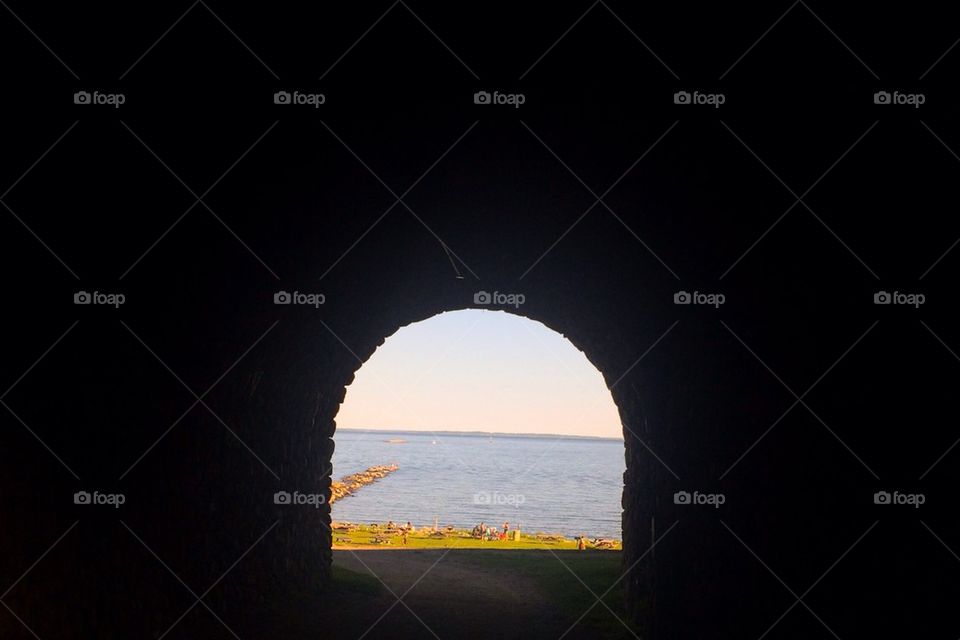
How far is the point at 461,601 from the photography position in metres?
8.99

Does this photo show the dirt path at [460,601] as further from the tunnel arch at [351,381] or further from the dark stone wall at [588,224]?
the dark stone wall at [588,224]

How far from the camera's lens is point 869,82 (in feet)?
18.5

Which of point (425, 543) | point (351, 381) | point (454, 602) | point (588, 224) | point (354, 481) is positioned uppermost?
point (354, 481)

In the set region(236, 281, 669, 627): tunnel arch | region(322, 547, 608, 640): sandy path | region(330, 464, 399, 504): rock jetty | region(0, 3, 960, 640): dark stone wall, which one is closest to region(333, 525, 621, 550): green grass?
region(322, 547, 608, 640): sandy path

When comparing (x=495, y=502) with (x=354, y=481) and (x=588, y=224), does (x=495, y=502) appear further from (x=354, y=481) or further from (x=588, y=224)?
(x=588, y=224)

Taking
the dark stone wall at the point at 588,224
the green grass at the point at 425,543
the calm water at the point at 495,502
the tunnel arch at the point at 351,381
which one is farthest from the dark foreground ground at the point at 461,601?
the calm water at the point at 495,502

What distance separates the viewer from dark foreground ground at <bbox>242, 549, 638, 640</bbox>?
7.60 metres

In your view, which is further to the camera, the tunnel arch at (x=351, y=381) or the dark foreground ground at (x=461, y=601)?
the tunnel arch at (x=351, y=381)

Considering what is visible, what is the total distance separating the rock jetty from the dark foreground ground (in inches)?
682

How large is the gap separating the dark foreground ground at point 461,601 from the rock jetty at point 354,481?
1731 centimetres

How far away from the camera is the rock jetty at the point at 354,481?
34.9 m

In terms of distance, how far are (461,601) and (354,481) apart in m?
36.5

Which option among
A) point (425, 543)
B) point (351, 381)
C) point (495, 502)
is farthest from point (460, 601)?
point (495, 502)

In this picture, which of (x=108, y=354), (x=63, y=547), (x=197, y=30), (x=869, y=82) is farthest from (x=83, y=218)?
(x=869, y=82)
